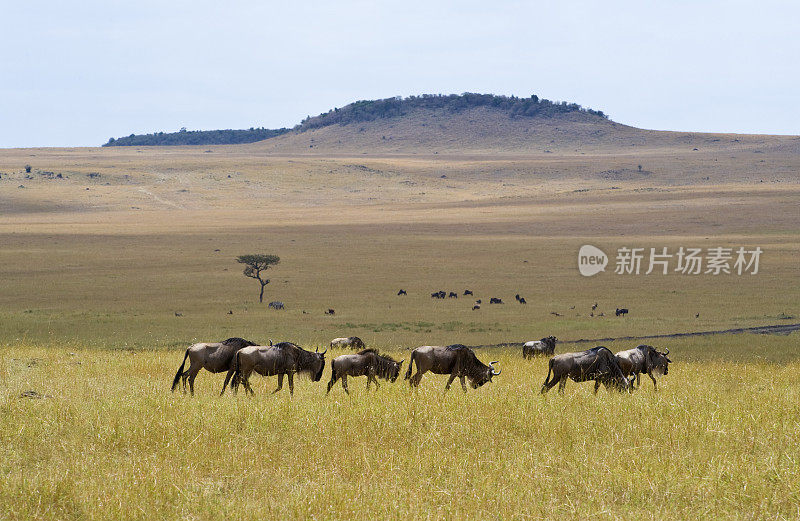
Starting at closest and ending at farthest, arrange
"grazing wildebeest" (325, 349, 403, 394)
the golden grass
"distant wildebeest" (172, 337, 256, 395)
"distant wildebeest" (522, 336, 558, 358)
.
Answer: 1. the golden grass
2. "distant wildebeest" (172, 337, 256, 395)
3. "grazing wildebeest" (325, 349, 403, 394)
4. "distant wildebeest" (522, 336, 558, 358)

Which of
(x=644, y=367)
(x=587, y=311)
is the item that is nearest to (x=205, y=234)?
(x=587, y=311)

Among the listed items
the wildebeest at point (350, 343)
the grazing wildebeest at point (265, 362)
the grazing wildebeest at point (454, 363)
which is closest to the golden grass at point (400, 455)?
the grazing wildebeest at point (265, 362)

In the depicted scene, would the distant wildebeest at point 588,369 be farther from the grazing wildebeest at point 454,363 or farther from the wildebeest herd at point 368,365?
the grazing wildebeest at point 454,363

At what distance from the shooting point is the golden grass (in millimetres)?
6043

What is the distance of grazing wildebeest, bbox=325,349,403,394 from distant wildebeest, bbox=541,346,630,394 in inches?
101

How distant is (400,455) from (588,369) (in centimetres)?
523

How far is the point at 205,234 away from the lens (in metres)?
79.6

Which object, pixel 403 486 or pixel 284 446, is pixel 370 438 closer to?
pixel 284 446

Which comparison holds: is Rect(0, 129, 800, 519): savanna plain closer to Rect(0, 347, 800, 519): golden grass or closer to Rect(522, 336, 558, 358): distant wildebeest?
Rect(0, 347, 800, 519): golden grass

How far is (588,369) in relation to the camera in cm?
1178

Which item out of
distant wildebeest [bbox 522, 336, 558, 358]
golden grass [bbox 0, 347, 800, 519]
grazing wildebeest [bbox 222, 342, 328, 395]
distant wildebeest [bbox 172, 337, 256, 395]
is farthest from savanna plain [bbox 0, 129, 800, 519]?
distant wildebeest [bbox 522, 336, 558, 358]

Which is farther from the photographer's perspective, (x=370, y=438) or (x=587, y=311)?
(x=587, y=311)

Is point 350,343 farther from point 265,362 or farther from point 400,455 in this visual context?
point 400,455

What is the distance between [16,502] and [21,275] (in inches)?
2113
